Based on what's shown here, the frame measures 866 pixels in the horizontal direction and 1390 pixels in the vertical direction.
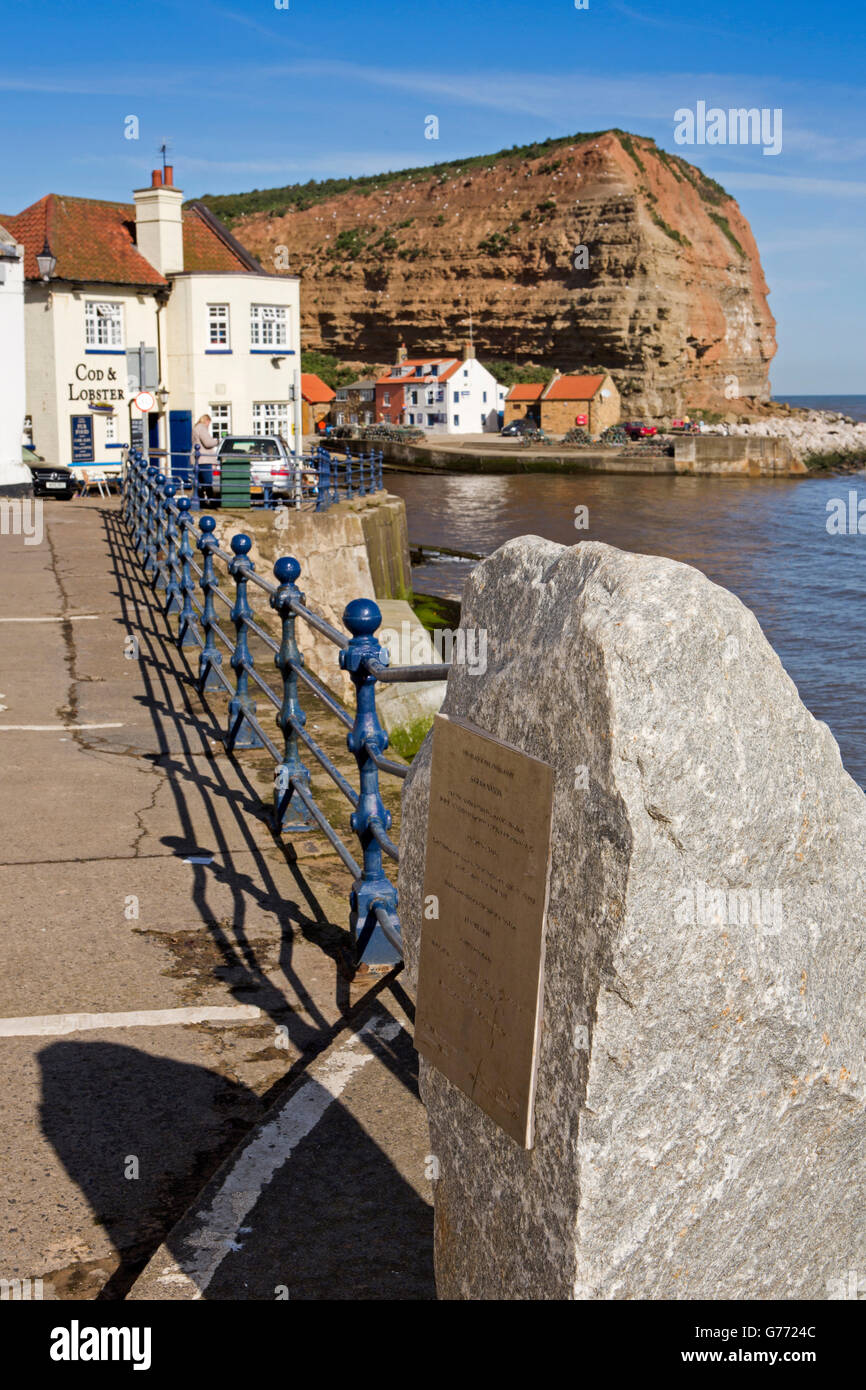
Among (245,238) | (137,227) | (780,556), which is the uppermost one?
(245,238)

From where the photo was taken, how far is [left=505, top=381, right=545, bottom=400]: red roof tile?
99.4 m

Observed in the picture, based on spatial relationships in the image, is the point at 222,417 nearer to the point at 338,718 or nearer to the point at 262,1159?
the point at 338,718

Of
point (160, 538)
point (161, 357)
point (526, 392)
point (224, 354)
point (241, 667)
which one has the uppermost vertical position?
point (526, 392)

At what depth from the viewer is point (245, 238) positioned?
150m

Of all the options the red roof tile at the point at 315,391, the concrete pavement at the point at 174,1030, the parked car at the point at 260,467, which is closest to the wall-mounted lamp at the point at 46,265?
the parked car at the point at 260,467

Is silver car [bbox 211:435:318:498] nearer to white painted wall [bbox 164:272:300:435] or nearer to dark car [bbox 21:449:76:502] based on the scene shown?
dark car [bbox 21:449:76:502]

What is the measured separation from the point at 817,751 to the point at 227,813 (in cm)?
472

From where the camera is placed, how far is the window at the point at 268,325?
4300 centimetres

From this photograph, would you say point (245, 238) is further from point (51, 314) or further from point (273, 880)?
point (273, 880)

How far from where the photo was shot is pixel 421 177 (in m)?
149

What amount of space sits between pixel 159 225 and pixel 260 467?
52.7ft

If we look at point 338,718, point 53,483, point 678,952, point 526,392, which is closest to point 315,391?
point 526,392
